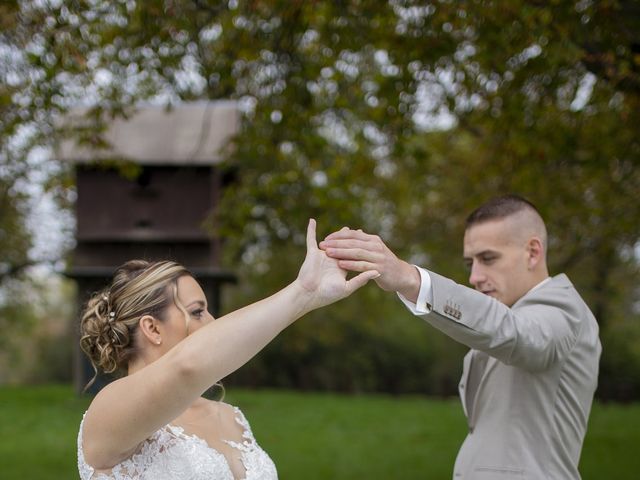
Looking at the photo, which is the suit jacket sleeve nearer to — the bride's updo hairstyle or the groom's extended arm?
the groom's extended arm

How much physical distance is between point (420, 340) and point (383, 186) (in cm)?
939

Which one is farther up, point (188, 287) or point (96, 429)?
point (188, 287)

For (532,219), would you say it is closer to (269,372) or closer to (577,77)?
(577,77)

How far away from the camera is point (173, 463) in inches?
105

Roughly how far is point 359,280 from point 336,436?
39.3 feet

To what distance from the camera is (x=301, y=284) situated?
2371mm

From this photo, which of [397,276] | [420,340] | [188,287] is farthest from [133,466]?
[420,340]

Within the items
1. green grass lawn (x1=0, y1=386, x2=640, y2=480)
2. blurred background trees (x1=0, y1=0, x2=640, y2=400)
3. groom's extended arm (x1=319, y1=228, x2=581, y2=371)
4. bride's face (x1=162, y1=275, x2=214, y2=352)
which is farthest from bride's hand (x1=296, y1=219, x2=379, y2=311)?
green grass lawn (x1=0, y1=386, x2=640, y2=480)

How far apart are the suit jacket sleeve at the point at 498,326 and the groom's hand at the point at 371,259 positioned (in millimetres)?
99

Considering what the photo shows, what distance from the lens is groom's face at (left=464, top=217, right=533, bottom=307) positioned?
351 centimetres

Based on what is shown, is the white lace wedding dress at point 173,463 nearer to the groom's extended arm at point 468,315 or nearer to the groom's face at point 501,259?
the groom's extended arm at point 468,315

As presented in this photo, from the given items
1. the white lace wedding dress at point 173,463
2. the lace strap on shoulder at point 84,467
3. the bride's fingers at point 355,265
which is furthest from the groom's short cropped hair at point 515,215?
the lace strap on shoulder at point 84,467

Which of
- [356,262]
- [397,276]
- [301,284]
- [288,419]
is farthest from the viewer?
[288,419]

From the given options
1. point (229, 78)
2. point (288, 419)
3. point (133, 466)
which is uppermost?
point (229, 78)
